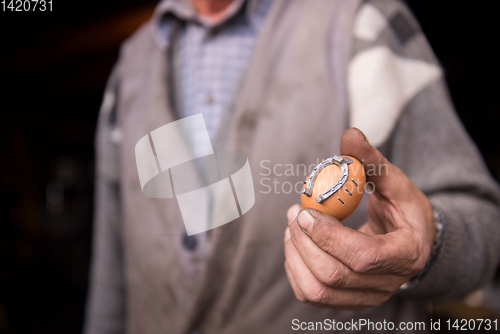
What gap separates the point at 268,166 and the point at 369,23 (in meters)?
0.23

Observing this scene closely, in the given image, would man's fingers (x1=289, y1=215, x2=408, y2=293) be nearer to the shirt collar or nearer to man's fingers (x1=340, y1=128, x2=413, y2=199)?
man's fingers (x1=340, y1=128, x2=413, y2=199)

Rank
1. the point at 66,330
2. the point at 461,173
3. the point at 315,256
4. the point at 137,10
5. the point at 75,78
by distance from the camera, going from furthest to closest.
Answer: the point at 75,78
the point at 66,330
the point at 137,10
the point at 461,173
the point at 315,256

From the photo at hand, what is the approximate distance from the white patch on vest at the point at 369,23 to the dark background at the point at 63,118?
72 cm

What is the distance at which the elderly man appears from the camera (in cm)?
→ 35

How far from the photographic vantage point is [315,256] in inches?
8.8

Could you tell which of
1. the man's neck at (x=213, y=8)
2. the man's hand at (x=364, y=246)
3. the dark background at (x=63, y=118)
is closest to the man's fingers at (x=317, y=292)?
the man's hand at (x=364, y=246)

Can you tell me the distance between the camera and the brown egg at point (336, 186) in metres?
0.24

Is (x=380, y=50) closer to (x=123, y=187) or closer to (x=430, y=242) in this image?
(x=430, y=242)

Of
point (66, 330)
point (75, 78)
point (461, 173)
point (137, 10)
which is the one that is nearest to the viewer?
point (461, 173)

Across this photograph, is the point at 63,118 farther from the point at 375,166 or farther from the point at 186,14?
the point at 375,166

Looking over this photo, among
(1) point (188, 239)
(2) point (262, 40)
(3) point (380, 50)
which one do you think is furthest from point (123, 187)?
(3) point (380, 50)

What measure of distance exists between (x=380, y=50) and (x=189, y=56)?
0.29m

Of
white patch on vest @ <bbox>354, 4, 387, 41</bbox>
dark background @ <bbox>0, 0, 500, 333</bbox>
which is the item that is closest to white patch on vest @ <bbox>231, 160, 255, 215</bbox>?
white patch on vest @ <bbox>354, 4, 387, 41</bbox>

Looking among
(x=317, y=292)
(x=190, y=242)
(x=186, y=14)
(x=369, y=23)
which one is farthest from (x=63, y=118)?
(x=317, y=292)
